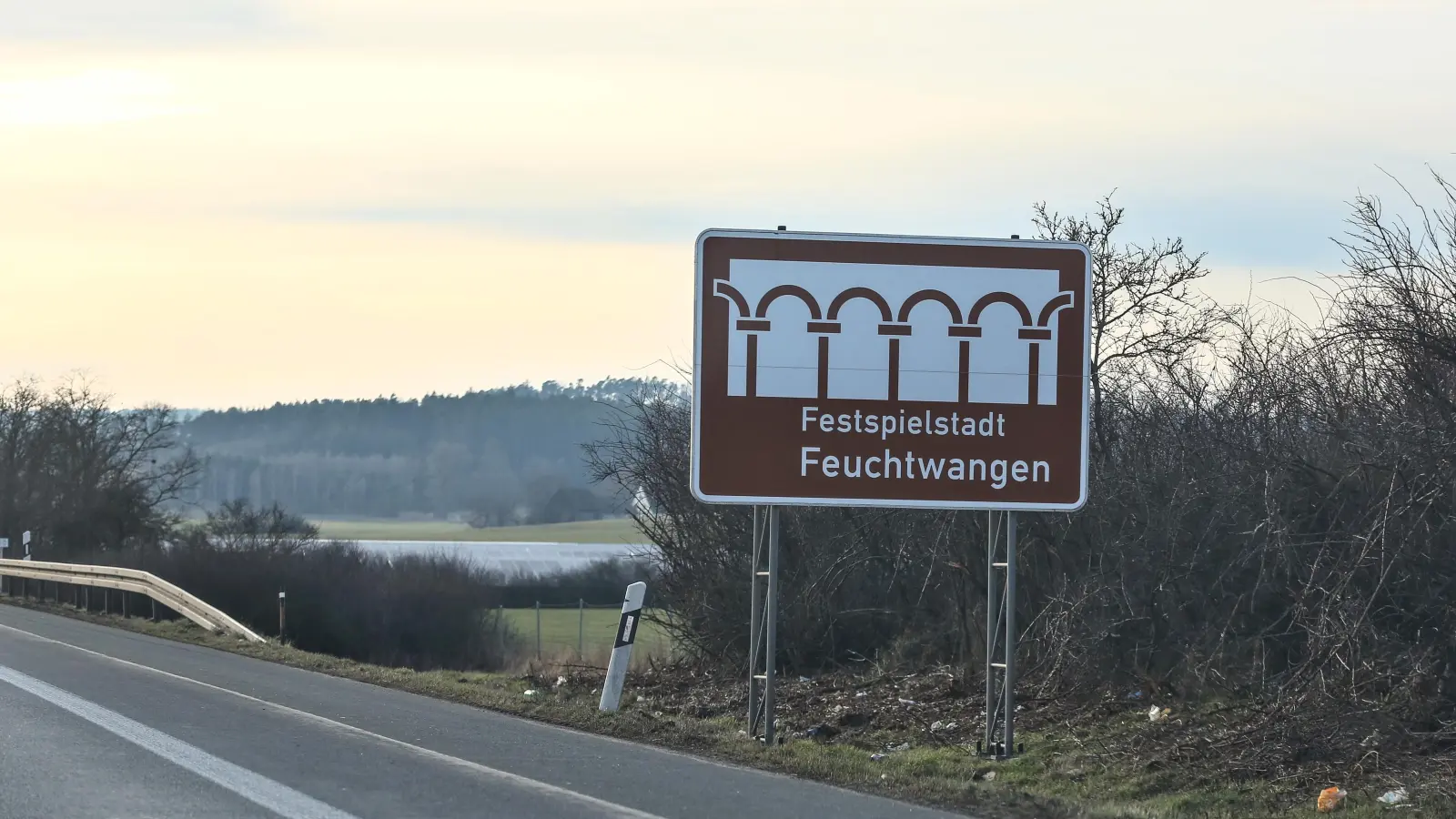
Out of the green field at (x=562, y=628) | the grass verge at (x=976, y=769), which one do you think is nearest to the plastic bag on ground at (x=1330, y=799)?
the grass verge at (x=976, y=769)

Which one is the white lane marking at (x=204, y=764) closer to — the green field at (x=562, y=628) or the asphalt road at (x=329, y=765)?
the asphalt road at (x=329, y=765)

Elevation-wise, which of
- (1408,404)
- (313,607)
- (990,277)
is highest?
(990,277)

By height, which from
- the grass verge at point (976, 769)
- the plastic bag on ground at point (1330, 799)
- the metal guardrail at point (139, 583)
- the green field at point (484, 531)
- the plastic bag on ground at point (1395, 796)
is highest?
the plastic bag on ground at point (1395, 796)

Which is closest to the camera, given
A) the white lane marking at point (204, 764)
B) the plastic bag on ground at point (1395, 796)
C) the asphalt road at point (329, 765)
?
the white lane marking at point (204, 764)

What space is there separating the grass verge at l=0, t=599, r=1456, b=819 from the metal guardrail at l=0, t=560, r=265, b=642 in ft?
31.5

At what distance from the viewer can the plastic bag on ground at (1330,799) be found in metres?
8.46

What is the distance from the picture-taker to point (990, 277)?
11.8 metres

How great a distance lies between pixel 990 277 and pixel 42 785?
299 inches

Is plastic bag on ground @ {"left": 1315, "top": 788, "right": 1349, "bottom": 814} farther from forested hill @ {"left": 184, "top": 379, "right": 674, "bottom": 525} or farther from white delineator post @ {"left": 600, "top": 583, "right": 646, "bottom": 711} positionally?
forested hill @ {"left": 184, "top": 379, "right": 674, "bottom": 525}

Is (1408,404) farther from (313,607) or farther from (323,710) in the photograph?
(313,607)

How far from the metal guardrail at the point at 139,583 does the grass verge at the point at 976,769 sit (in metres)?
9.61

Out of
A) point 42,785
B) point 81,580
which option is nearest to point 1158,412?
point 42,785

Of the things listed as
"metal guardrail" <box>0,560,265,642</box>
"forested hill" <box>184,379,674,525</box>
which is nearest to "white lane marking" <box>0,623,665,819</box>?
"metal guardrail" <box>0,560,265,642</box>

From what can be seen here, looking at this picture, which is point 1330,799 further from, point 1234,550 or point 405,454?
point 405,454
